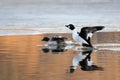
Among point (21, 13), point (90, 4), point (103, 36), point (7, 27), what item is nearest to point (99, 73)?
point (103, 36)

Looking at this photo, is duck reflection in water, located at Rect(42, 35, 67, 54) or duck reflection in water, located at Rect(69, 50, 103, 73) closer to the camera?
duck reflection in water, located at Rect(69, 50, 103, 73)

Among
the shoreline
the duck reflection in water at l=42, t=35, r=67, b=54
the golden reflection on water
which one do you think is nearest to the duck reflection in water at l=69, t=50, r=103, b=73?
the golden reflection on water

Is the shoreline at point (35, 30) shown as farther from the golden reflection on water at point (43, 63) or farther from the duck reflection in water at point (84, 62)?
the duck reflection in water at point (84, 62)

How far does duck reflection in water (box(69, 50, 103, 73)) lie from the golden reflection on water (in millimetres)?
91

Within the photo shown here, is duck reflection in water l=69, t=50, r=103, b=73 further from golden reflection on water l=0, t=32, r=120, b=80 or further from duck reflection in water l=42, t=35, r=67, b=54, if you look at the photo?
duck reflection in water l=42, t=35, r=67, b=54

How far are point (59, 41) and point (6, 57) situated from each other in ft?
6.74

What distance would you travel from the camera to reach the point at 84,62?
36.8 feet

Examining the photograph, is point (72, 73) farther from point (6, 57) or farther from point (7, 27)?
point (7, 27)

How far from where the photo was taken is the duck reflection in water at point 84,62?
1053cm

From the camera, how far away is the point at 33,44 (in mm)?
14016

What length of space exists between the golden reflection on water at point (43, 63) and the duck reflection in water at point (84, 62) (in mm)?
91

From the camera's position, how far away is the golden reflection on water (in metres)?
9.76

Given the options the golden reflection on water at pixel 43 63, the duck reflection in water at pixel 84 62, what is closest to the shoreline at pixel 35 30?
the golden reflection on water at pixel 43 63

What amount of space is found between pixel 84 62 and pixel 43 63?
79cm
